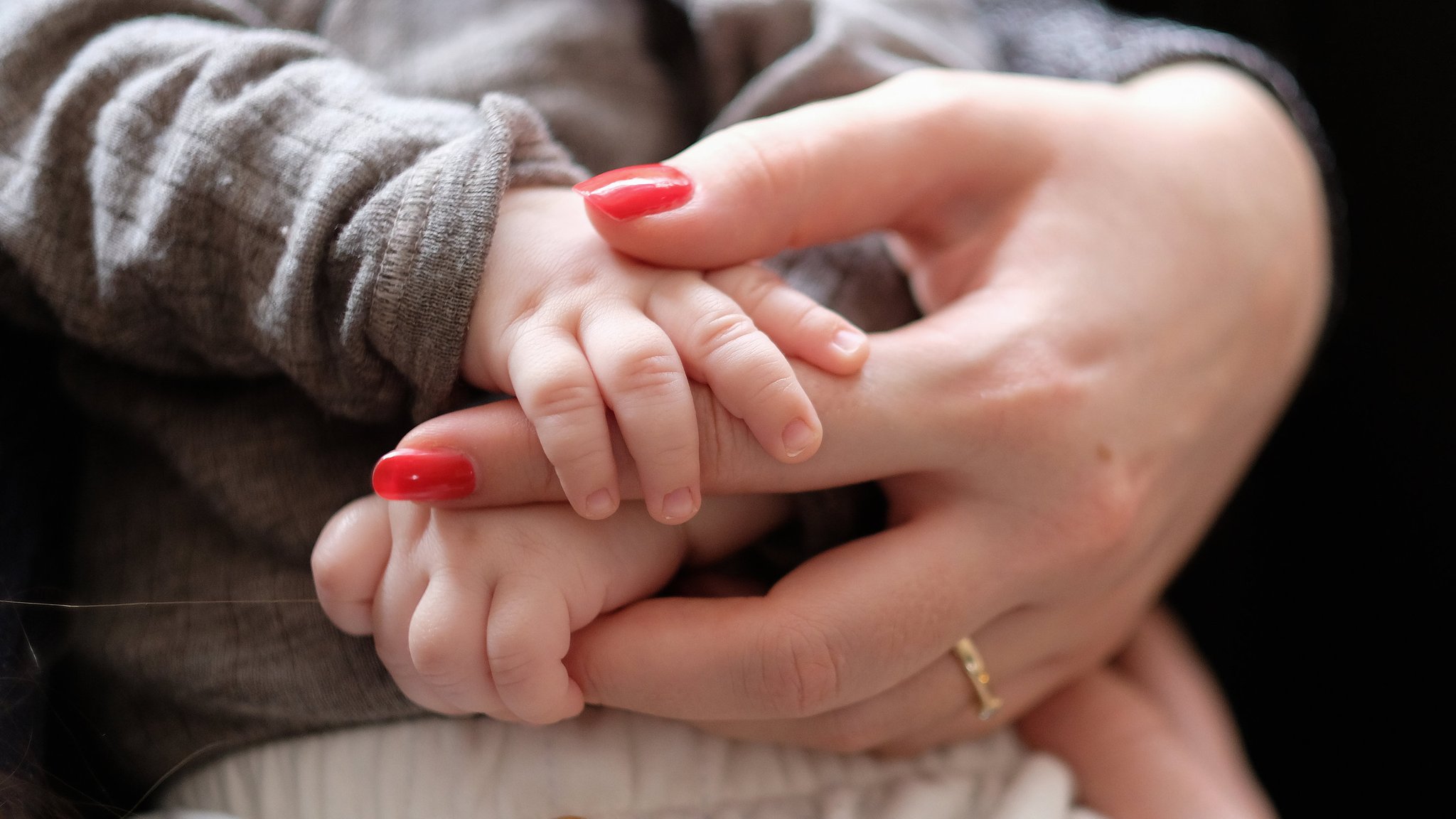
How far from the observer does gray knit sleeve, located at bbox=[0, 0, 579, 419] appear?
0.49m

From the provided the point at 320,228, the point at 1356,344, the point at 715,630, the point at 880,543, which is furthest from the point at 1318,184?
the point at 320,228

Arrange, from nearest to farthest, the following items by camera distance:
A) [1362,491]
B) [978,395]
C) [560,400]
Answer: [560,400], [978,395], [1362,491]

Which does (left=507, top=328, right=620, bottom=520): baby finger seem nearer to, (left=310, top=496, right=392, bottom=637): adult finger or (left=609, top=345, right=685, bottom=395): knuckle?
(left=609, top=345, right=685, bottom=395): knuckle

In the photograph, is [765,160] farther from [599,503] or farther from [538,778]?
[538,778]

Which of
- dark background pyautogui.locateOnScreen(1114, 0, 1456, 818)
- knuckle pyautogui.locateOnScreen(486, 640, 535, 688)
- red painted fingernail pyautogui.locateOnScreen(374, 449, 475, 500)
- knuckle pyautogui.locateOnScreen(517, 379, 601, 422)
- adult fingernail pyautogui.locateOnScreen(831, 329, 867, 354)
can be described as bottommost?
dark background pyautogui.locateOnScreen(1114, 0, 1456, 818)

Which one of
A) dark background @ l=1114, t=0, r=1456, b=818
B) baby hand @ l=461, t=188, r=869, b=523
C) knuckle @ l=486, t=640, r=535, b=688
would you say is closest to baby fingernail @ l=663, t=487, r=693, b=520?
baby hand @ l=461, t=188, r=869, b=523

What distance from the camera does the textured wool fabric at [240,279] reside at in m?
0.50

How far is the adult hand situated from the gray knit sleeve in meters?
0.08

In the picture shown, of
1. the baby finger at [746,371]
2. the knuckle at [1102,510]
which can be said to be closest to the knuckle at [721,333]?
the baby finger at [746,371]

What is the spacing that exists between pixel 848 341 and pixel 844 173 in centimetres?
11

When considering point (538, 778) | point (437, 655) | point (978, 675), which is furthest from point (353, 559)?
point (978, 675)

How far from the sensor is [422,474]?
0.46 metres

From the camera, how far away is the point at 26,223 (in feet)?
1.83

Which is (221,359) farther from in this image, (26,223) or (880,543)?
(880,543)
